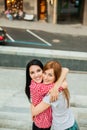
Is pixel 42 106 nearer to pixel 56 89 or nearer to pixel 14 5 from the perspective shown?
pixel 56 89

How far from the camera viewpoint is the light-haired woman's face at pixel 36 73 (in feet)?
15.1

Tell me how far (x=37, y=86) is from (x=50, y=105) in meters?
0.30

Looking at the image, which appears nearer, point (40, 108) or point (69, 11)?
point (40, 108)

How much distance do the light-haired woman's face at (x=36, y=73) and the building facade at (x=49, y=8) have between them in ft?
86.0

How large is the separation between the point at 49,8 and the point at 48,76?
27135mm

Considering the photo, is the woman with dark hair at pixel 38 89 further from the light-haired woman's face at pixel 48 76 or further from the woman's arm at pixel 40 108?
the woman's arm at pixel 40 108

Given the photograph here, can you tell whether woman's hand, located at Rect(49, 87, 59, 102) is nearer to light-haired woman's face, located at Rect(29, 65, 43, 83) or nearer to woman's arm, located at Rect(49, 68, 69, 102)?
woman's arm, located at Rect(49, 68, 69, 102)

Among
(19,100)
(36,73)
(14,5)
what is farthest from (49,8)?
(36,73)

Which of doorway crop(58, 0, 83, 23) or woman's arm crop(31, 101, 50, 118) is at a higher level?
woman's arm crop(31, 101, 50, 118)

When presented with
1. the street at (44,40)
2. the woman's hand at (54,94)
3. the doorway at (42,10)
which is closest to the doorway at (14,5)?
the doorway at (42,10)

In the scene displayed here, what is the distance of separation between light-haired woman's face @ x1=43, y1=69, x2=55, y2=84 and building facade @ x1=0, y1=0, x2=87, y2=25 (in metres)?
26.4

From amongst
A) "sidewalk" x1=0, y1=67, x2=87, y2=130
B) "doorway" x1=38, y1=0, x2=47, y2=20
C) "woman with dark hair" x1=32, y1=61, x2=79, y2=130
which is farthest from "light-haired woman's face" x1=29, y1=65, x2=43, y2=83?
"doorway" x1=38, y1=0, x2=47, y2=20

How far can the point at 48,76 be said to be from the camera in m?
4.36

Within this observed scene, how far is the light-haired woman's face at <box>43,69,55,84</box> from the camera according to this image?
431 cm
